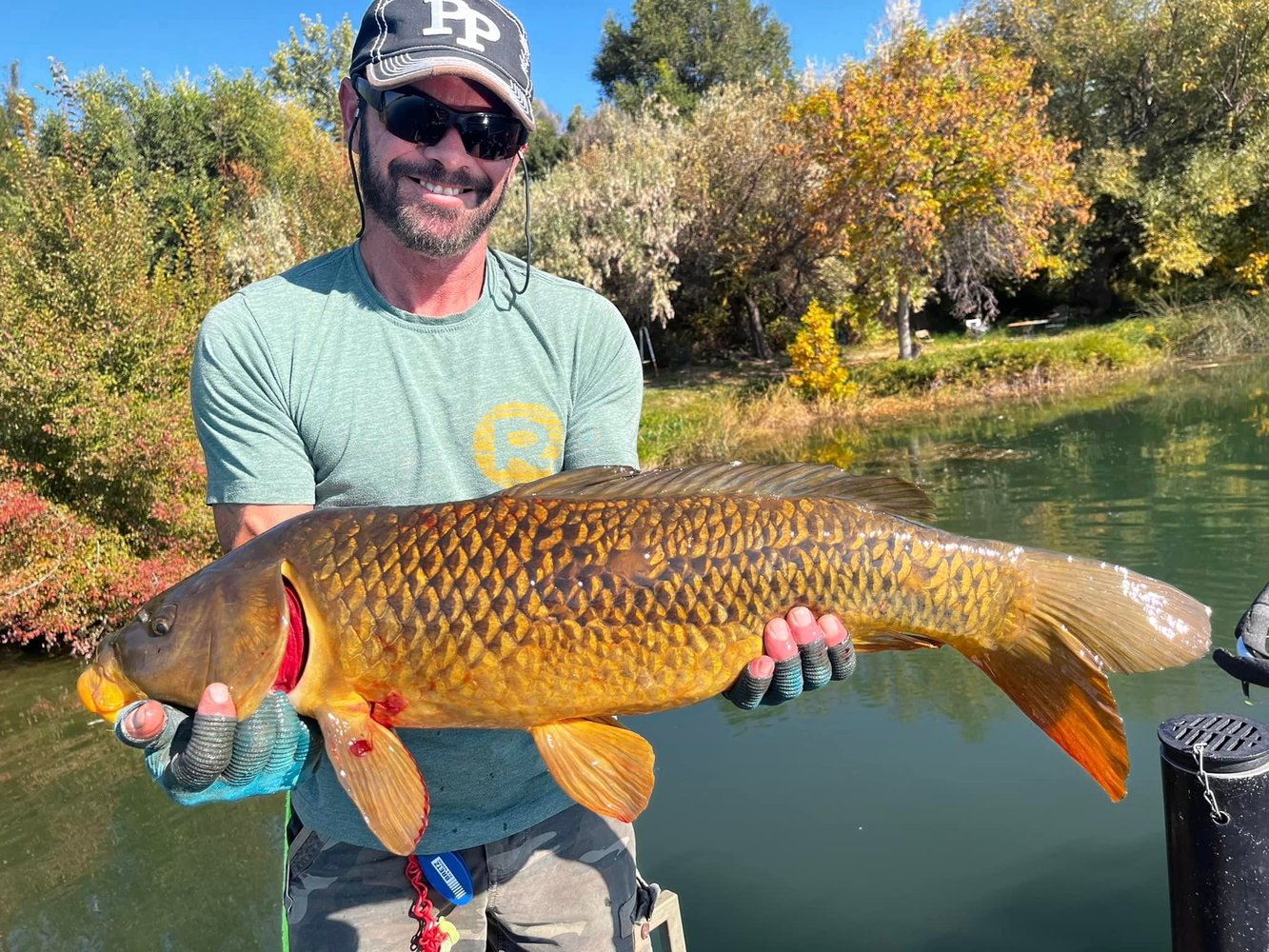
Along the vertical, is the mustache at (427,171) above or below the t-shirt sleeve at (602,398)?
above

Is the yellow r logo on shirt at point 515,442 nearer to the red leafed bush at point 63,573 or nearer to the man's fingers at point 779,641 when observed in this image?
the man's fingers at point 779,641

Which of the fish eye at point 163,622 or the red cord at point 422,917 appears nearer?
the fish eye at point 163,622

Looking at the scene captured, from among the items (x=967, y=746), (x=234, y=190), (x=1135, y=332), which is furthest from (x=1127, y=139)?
(x=967, y=746)

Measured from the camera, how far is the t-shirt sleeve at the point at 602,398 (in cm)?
206

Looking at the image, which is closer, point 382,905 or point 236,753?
point 236,753

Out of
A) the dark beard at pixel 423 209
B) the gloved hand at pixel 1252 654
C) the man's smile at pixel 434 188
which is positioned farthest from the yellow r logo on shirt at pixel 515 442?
the gloved hand at pixel 1252 654

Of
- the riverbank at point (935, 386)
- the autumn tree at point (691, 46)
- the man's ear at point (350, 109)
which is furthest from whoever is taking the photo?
the autumn tree at point (691, 46)

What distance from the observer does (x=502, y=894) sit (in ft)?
6.40

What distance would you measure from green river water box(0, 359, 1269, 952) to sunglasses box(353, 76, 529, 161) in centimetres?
295

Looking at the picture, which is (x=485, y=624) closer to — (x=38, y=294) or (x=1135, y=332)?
(x=38, y=294)

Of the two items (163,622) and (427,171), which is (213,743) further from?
(427,171)

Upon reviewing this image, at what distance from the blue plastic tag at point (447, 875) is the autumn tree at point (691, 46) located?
4126 centimetres

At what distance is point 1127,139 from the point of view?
26438mm

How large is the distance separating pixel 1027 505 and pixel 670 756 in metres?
6.00
